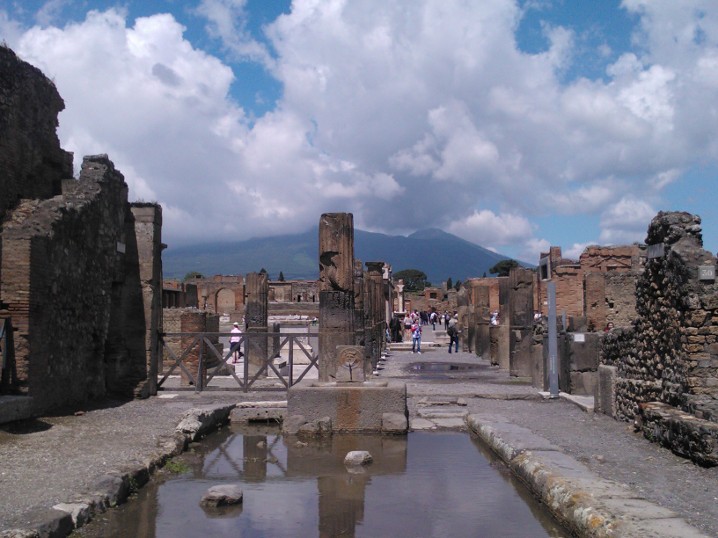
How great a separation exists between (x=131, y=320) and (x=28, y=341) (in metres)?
4.17

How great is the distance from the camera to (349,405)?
11562 mm

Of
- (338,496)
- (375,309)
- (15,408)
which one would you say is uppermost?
(375,309)

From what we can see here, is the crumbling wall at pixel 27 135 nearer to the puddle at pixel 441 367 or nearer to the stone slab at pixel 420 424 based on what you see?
the stone slab at pixel 420 424

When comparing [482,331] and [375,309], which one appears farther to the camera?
[375,309]

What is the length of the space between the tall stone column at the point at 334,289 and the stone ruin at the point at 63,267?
11.7 ft

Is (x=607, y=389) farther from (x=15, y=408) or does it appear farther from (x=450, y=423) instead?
(x=15, y=408)

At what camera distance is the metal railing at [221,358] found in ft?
50.8

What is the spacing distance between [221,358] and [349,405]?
5.37m

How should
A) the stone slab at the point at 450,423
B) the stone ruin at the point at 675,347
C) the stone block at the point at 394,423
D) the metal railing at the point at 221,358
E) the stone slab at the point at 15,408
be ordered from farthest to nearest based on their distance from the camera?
the metal railing at the point at 221,358 → the stone slab at the point at 450,423 → the stone block at the point at 394,423 → the stone slab at the point at 15,408 → the stone ruin at the point at 675,347

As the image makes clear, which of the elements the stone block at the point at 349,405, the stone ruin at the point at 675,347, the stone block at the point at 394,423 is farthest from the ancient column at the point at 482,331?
the stone block at the point at 394,423

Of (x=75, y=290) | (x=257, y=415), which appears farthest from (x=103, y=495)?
(x=75, y=290)

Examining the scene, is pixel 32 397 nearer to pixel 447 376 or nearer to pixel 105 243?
pixel 105 243

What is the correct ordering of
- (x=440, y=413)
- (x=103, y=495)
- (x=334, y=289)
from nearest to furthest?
(x=103, y=495)
(x=440, y=413)
(x=334, y=289)

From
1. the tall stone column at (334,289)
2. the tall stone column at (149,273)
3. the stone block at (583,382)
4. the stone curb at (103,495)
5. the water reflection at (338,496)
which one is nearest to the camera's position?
the stone curb at (103,495)
